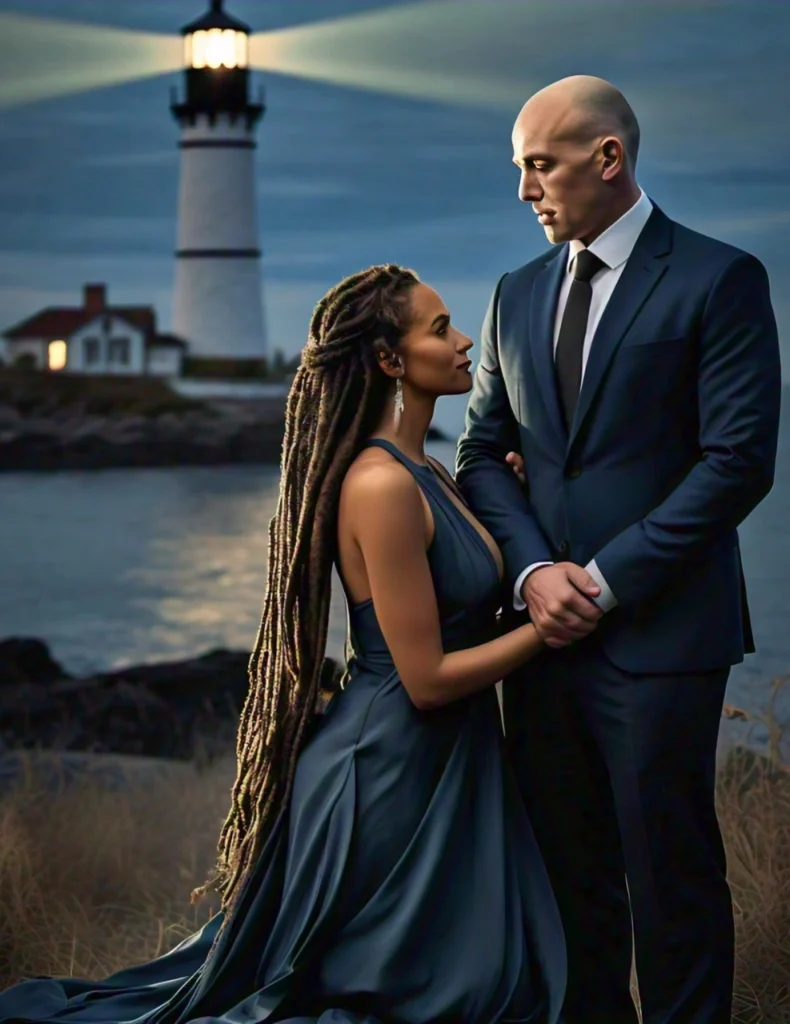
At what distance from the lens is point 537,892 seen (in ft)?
9.55

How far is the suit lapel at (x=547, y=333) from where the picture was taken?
9.37ft

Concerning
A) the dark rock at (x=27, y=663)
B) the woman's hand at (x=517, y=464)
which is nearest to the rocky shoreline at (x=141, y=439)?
the dark rock at (x=27, y=663)

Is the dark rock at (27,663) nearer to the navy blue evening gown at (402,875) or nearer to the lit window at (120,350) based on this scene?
the lit window at (120,350)

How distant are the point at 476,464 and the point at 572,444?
25cm

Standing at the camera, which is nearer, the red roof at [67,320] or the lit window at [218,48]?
the lit window at [218,48]

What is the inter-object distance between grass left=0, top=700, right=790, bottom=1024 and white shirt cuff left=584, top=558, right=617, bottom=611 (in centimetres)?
122

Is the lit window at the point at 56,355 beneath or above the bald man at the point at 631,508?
above

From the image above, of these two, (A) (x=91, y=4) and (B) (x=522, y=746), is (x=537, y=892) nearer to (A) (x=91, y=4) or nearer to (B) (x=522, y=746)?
(B) (x=522, y=746)

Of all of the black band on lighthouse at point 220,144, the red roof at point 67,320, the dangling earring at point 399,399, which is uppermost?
the black band on lighthouse at point 220,144

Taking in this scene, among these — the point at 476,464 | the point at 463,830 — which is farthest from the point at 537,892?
the point at 476,464

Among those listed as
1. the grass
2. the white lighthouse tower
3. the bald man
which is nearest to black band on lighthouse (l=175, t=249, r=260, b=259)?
the white lighthouse tower

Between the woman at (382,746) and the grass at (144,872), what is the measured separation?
110cm

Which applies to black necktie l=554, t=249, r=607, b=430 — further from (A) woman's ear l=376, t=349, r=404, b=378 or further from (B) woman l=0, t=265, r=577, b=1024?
(A) woman's ear l=376, t=349, r=404, b=378

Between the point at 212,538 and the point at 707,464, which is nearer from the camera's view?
the point at 707,464
